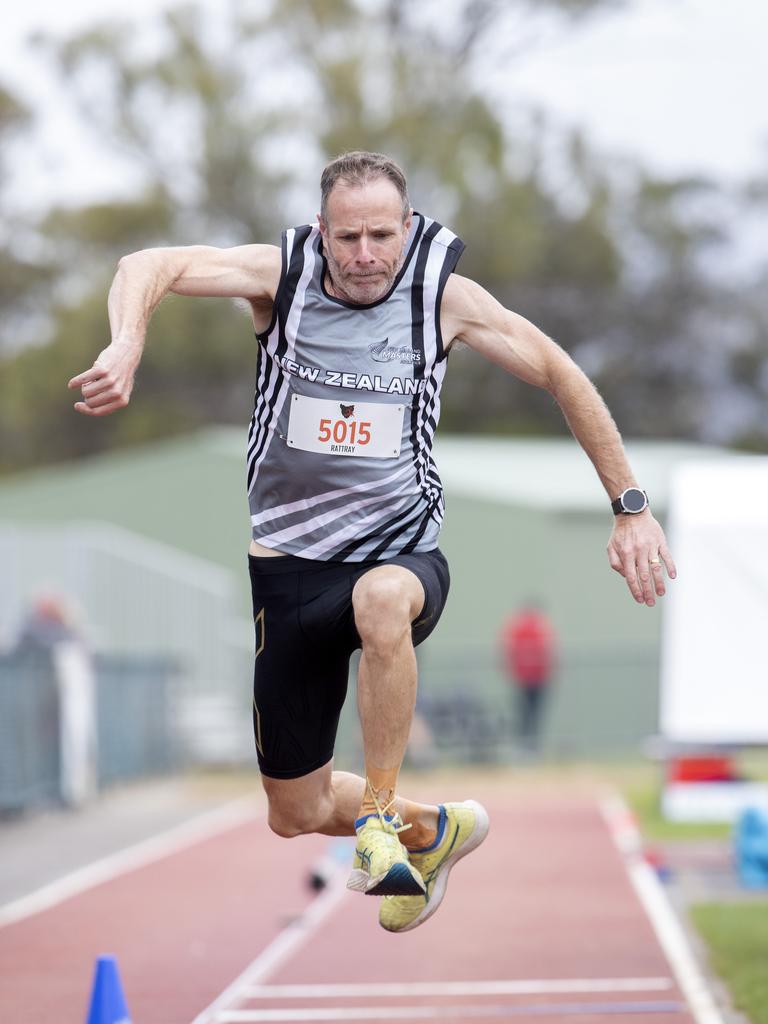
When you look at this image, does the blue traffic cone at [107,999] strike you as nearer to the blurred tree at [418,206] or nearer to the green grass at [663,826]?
the green grass at [663,826]

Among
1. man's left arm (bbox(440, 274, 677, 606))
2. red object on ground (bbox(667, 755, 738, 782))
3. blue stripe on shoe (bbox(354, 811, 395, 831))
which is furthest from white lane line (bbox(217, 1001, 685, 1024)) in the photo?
red object on ground (bbox(667, 755, 738, 782))

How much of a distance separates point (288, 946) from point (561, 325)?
3644 cm

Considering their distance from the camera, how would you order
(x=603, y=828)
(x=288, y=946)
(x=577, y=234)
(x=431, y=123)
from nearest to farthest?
(x=288, y=946), (x=603, y=828), (x=431, y=123), (x=577, y=234)

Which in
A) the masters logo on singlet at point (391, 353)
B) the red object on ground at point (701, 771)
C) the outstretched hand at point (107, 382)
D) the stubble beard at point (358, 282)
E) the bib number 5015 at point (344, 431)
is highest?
the stubble beard at point (358, 282)

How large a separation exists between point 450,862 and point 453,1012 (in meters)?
2.26

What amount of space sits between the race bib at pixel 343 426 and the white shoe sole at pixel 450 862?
138cm

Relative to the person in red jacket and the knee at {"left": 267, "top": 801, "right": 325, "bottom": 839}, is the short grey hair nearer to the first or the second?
the knee at {"left": 267, "top": 801, "right": 325, "bottom": 839}

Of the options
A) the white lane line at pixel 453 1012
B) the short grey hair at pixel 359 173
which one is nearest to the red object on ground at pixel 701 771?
the white lane line at pixel 453 1012

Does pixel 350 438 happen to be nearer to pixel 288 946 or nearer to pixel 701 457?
pixel 288 946

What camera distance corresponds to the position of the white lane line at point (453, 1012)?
318 inches

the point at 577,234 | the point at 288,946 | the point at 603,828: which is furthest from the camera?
the point at 577,234

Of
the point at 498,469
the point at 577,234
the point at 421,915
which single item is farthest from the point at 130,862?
the point at 577,234

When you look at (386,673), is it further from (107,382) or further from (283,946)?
(283,946)

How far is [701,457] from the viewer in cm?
3541
